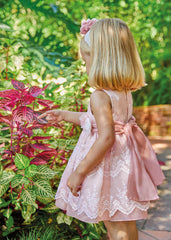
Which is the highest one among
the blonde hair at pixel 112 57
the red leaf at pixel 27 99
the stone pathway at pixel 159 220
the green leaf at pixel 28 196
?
the blonde hair at pixel 112 57

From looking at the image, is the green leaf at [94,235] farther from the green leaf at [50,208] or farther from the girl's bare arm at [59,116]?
the girl's bare arm at [59,116]

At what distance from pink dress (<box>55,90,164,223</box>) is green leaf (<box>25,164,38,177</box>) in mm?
274

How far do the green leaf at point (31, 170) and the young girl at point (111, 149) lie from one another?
264mm

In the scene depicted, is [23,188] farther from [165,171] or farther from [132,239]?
[165,171]

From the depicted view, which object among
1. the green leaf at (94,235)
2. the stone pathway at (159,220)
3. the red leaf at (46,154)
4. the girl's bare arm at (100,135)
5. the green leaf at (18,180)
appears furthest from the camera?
the stone pathway at (159,220)

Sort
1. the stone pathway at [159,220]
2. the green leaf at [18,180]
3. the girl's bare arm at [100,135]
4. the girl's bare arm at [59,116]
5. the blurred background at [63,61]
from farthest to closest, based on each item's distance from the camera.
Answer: the stone pathway at [159,220] → the blurred background at [63,61] → the girl's bare arm at [59,116] → the green leaf at [18,180] → the girl's bare arm at [100,135]

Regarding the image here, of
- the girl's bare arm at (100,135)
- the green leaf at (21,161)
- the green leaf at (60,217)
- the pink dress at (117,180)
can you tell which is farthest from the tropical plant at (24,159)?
the girl's bare arm at (100,135)

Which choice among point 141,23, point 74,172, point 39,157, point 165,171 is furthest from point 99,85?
point 141,23

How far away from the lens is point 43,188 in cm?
199

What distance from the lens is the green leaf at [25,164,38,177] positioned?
189 centimetres

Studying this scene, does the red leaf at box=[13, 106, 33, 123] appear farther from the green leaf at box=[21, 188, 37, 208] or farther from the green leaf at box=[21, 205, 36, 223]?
the green leaf at box=[21, 205, 36, 223]

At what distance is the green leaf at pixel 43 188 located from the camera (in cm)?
Result: 196

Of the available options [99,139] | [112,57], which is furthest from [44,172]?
[112,57]

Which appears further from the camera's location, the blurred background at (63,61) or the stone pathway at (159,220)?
the stone pathway at (159,220)
